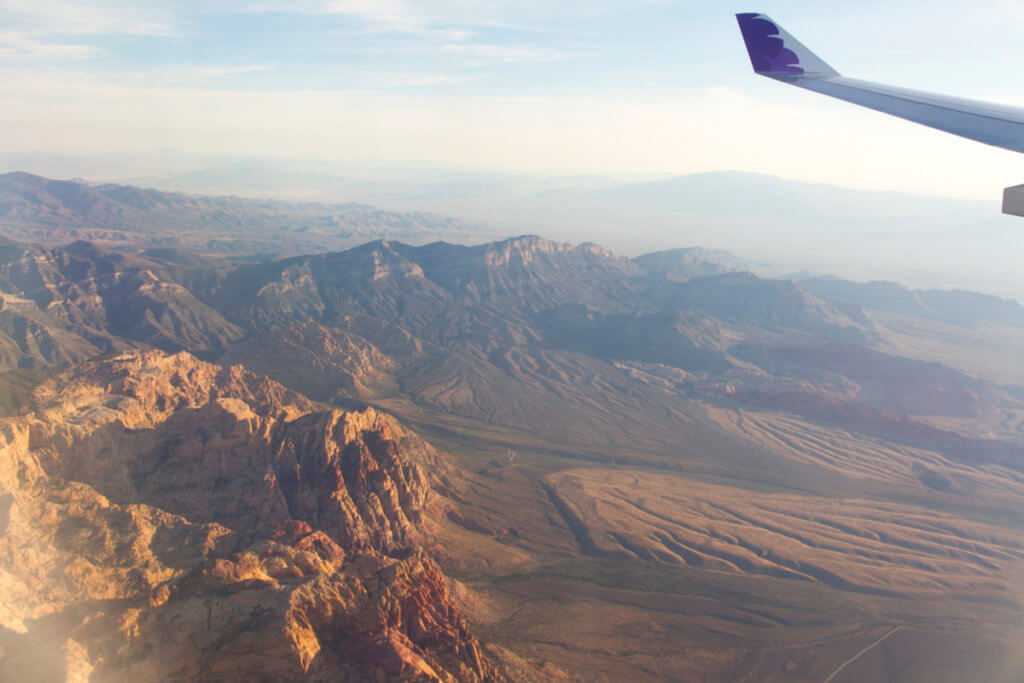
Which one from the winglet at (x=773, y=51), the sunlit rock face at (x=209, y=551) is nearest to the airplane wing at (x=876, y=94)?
the winglet at (x=773, y=51)

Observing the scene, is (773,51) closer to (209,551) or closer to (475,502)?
(209,551)

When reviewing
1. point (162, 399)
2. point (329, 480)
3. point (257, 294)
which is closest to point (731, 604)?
point (329, 480)

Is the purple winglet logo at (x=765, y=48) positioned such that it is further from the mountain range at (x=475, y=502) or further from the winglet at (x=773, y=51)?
the mountain range at (x=475, y=502)

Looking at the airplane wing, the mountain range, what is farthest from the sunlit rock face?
the airplane wing

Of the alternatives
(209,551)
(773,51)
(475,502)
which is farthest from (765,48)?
(475,502)

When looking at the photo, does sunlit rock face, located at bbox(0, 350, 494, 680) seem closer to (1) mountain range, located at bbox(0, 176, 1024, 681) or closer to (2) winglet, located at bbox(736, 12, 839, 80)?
(1) mountain range, located at bbox(0, 176, 1024, 681)
